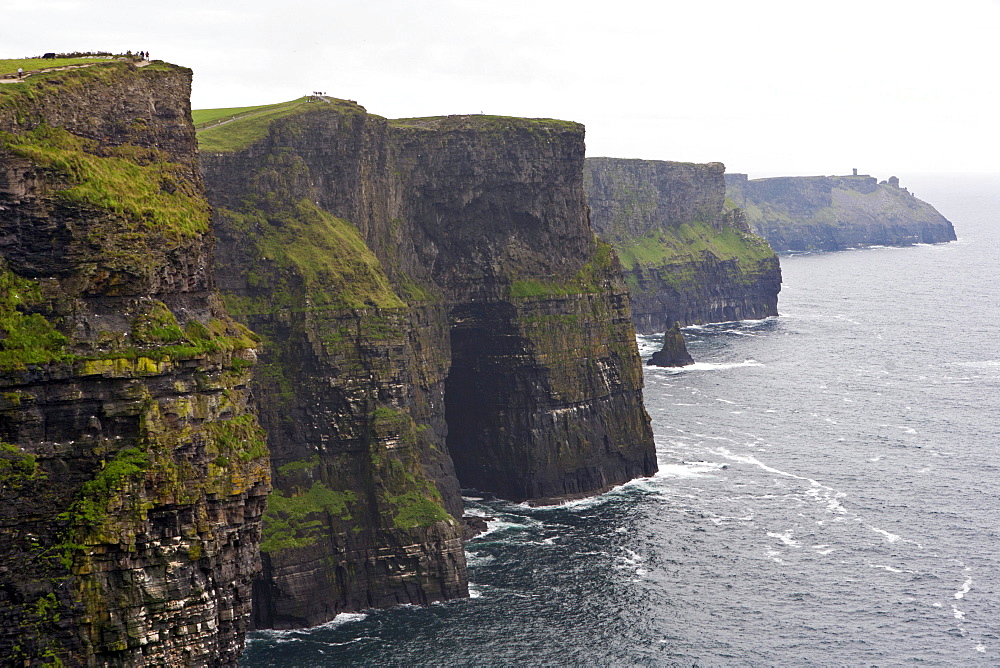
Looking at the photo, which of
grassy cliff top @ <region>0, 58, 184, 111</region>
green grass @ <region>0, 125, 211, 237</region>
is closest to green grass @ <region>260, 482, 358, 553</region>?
green grass @ <region>0, 125, 211, 237</region>

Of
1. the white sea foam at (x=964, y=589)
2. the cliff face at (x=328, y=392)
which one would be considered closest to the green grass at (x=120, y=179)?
the cliff face at (x=328, y=392)

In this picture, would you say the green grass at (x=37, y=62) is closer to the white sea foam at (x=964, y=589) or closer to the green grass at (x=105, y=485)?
the green grass at (x=105, y=485)

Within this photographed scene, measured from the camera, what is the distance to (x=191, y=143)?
93.9 m

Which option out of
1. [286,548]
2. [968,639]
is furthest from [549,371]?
[968,639]

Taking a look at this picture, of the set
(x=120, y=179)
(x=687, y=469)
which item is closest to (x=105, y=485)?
(x=120, y=179)

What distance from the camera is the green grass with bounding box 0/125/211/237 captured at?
77750mm

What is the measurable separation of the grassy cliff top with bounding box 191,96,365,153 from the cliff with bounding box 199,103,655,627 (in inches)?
18.9

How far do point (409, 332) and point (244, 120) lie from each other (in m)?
30.6

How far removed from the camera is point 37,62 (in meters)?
93.5

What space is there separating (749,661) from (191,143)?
209 feet

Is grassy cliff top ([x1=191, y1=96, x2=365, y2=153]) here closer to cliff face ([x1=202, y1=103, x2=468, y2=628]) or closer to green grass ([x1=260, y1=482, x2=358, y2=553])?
cliff face ([x1=202, y1=103, x2=468, y2=628])

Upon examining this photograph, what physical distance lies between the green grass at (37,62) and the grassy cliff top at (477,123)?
60753 mm

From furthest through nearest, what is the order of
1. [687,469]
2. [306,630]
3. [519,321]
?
[687,469], [519,321], [306,630]

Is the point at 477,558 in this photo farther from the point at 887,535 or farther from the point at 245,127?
the point at 245,127
